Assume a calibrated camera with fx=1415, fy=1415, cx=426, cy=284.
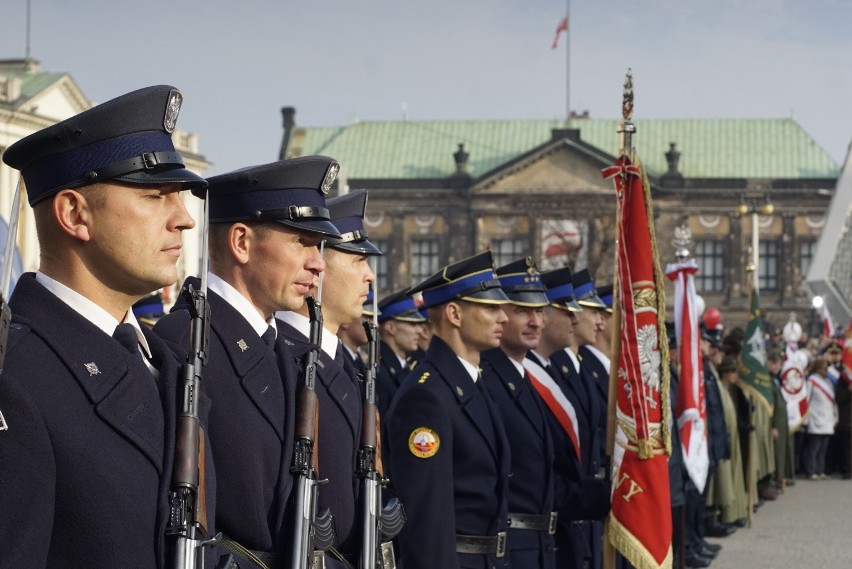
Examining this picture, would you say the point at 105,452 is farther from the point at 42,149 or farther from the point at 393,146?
the point at 393,146

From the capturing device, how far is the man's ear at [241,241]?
3.92 m

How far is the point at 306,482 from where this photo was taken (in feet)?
11.9

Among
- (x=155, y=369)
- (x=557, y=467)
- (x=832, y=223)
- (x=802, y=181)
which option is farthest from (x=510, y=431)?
(x=802, y=181)

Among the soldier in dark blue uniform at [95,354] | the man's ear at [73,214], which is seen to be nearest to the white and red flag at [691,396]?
the soldier in dark blue uniform at [95,354]

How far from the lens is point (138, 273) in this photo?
9.20 ft

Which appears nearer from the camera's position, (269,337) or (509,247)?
(269,337)

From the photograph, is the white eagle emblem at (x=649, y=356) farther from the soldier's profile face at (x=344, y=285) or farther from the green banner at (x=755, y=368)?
the green banner at (x=755, y=368)

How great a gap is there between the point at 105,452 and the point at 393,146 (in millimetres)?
67033

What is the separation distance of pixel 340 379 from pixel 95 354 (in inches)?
66.2

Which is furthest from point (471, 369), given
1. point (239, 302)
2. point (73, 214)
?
point (73, 214)

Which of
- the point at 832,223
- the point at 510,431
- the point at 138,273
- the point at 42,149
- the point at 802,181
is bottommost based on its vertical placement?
the point at 510,431

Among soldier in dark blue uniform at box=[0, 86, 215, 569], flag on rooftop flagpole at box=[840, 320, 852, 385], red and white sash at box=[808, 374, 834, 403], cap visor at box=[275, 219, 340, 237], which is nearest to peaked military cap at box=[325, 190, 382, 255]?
cap visor at box=[275, 219, 340, 237]

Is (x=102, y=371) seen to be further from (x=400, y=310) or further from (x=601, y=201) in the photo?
(x=601, y=201)

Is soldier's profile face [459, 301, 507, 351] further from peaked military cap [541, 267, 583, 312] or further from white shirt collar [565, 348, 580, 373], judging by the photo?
peaked military cap [541, 267, 583, 312]
